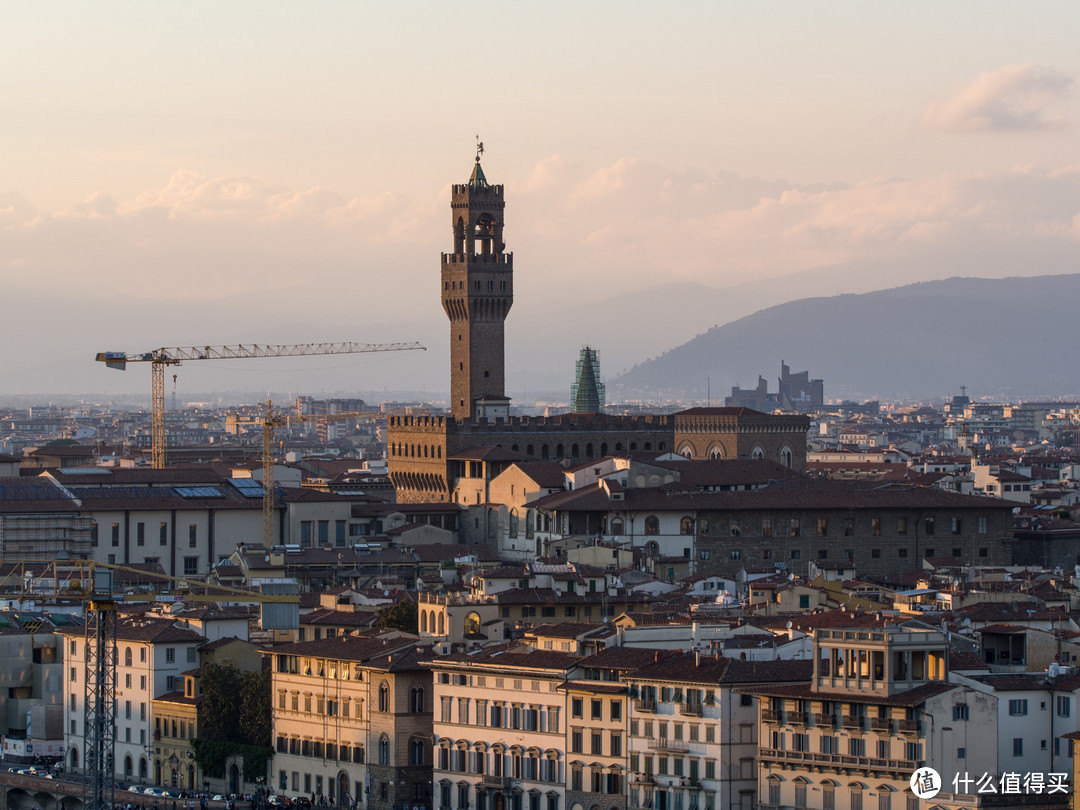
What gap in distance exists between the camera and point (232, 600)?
71.7 meters

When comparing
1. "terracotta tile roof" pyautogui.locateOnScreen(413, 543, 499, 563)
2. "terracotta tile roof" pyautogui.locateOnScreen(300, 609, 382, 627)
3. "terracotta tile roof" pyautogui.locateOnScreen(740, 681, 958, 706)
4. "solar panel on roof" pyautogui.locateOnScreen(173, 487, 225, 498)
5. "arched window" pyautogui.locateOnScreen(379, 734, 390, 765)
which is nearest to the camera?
"terracotta tile roof" pyautogui.locateOnScreen(740, 681, 958, 706)

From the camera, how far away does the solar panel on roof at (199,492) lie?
9494 cm

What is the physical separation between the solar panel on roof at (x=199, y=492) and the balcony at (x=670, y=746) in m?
46.6

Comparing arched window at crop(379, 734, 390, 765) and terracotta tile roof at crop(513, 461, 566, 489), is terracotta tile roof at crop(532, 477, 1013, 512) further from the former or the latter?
arched window at crop(379, 734, 390, 765)

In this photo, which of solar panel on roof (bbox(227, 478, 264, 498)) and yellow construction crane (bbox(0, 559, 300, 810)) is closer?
yellow construction crane (bbox(0, 559, 300, 810))

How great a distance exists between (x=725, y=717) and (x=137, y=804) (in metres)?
15.6

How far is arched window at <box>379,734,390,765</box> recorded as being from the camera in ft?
183

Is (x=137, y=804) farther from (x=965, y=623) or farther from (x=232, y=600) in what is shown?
(x=965, y=623)

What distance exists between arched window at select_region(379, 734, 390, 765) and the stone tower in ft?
176

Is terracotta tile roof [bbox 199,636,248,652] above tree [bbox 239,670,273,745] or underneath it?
above

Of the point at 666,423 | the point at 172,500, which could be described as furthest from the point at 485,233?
the point at 172,500

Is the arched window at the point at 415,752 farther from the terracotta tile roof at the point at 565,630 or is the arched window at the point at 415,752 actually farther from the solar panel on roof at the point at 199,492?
the solar panel on roof at the point at 199,492

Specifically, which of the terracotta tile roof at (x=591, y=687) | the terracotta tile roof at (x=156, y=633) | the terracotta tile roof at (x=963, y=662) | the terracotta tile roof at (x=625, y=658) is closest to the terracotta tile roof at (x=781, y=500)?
the terracotta tile roof at (x=156, y=633)

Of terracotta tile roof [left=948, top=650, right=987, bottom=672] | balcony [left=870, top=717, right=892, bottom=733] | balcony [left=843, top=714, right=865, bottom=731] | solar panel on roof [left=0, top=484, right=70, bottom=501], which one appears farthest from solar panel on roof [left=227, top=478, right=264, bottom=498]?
balcony [left=870, top=717, right=892, bottom=733]
